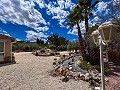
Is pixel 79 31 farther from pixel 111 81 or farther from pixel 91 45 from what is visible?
pixel 111 81

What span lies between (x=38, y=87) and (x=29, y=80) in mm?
1318

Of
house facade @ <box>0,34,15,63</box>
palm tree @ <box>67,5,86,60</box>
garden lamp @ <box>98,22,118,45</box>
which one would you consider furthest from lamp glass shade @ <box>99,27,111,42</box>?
palm tree @ <box>67,5,86,60</box>

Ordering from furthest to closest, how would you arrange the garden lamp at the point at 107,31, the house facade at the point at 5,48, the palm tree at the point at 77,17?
the palm tree at the point at 77,17, the house facade at the point at 5,48, the garden lamp at the point at 107,31

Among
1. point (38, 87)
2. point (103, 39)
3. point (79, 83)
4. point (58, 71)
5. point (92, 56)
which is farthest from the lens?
point (92, 56)

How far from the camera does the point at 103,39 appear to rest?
3.59 meters

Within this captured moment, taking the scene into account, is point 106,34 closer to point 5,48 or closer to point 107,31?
point 107,31

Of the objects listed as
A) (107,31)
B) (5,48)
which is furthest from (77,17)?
(107,31)

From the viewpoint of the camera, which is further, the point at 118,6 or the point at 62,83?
the point at 62,83

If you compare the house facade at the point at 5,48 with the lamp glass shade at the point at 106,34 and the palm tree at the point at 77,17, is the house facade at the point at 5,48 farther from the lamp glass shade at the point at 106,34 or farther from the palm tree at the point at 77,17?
the lamp glass shade at the point at 106,34

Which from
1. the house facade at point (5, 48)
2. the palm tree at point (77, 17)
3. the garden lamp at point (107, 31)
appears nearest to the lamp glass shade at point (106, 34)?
the garden lamp at point (107, 31)

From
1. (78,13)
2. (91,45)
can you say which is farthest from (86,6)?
(91,45)

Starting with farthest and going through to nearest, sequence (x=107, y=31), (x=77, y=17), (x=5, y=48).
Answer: (x=77, y=17) → (x=5, y=48) → (x=107, y=31)

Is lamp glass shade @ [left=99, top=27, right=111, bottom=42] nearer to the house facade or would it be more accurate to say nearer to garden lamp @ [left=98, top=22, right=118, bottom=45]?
garden lamp @ [left=98, top=22, right=118, bottom=45]

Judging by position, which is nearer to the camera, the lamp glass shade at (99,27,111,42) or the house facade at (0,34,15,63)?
the lamp glass shade at (99,27,111,42)
